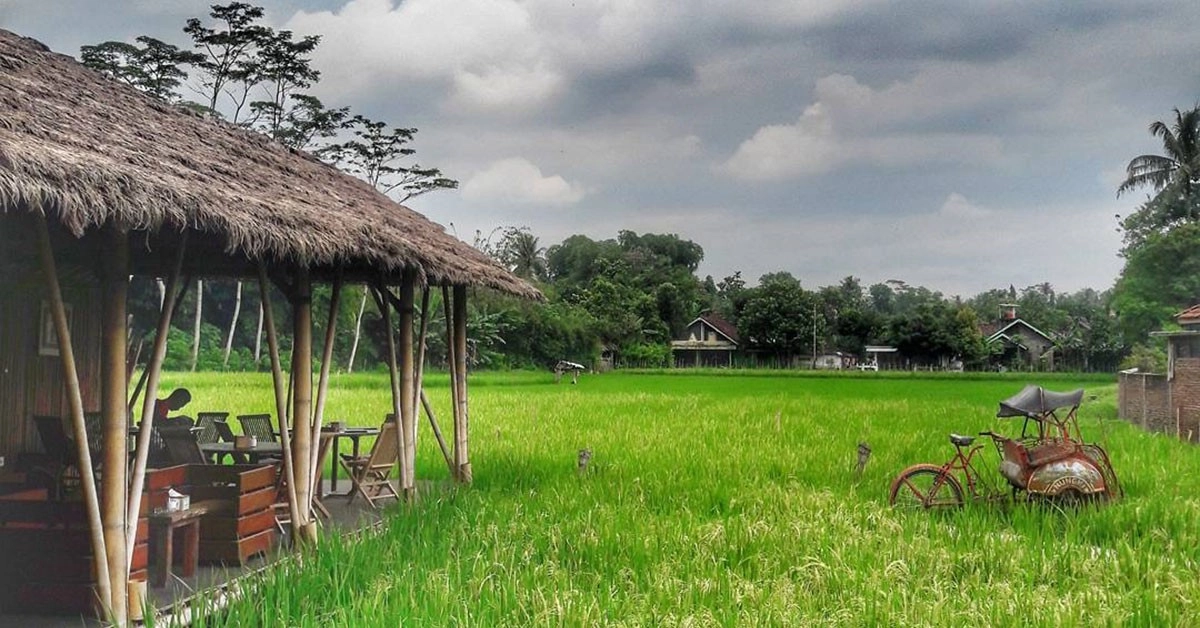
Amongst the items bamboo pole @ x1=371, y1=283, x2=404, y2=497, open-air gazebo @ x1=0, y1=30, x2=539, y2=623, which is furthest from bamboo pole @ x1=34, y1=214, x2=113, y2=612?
bamboo pole @ x1=371, y1=283, x2=404, y2=497

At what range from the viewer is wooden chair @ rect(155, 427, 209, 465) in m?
6.61

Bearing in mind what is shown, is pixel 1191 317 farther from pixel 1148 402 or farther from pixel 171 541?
pixel 171 541

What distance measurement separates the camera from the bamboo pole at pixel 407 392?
8406 mm

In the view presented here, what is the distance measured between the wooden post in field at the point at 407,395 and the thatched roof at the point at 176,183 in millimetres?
241

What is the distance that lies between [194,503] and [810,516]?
4.27 meters

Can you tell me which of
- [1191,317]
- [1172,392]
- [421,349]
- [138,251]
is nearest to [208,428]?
[421,349]

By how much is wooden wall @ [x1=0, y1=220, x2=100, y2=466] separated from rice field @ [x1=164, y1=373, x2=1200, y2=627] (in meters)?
2.77

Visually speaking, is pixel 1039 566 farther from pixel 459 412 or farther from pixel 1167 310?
pixel 1167 310

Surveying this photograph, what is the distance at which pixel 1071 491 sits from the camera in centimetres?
→ 855

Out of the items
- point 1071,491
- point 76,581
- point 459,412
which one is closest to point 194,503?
point 76,581

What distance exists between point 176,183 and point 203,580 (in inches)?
89.6

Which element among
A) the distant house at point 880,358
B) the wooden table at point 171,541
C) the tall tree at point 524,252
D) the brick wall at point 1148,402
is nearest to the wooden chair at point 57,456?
the wooden table at point 171,541

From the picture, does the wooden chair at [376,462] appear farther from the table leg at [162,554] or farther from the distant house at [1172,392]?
the distant house at [1172,392]

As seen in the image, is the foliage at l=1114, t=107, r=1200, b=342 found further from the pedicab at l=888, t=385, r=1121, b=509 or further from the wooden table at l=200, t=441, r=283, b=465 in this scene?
the wooden table at l=200, t=441, r=283, b=465
